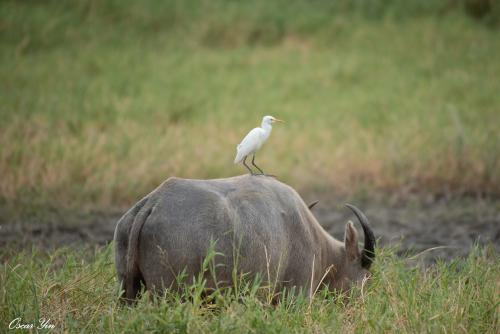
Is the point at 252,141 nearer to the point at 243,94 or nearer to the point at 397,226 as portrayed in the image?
the point at 397,226

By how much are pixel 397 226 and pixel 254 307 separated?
15.0ft

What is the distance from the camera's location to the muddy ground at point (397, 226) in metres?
7.52

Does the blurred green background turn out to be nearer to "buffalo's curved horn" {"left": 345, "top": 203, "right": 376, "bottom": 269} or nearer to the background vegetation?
the background vegetation

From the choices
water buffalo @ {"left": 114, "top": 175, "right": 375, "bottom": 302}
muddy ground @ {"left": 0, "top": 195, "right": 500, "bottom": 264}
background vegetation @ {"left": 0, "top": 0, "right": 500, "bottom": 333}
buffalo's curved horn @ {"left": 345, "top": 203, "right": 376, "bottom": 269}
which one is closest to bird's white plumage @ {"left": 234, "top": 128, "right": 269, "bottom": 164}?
water buffalo @ {"left": 114, "top": 175, "right": 375, "bottom": 302}

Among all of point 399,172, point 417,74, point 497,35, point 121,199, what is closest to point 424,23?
point 497,35

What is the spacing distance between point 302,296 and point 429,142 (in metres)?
6.74

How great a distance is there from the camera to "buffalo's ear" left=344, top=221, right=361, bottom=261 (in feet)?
17.9

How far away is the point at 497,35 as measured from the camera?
16516 mm

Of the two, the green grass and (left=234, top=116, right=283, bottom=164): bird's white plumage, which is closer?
the green grass

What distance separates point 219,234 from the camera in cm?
449

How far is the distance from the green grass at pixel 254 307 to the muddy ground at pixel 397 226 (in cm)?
186

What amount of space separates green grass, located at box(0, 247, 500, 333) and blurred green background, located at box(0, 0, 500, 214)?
13.1ft

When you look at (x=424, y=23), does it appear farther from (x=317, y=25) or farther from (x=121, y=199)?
(x=121, y=199)
